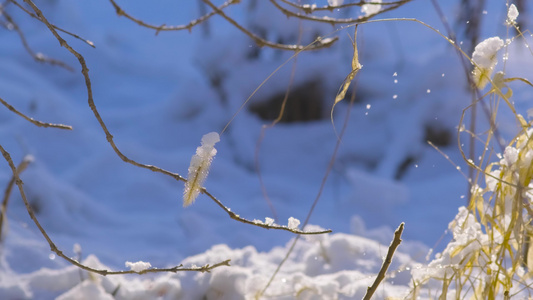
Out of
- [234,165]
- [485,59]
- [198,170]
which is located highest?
[234,165]

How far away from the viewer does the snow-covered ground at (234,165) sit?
1.22 meters

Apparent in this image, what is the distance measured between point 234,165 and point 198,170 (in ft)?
9.28

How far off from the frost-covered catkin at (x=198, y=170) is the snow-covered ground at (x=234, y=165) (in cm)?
45

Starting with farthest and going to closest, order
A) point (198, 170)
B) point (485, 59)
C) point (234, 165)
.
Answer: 1. point (234, 165)
2. point (485, 59)
3. point (198, 170)

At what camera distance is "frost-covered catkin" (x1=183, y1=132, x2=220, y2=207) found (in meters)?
0.54

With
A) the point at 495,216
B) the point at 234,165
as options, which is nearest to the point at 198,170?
the point at 495,216

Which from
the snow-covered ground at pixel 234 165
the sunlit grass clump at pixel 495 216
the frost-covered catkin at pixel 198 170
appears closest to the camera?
the frost-covered catkin at pixel 198 170

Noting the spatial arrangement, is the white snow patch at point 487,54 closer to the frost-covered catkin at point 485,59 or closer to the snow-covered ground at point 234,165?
the frost-covered catkin at point 485,59

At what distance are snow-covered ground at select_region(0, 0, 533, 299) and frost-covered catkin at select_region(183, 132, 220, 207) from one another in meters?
0.45

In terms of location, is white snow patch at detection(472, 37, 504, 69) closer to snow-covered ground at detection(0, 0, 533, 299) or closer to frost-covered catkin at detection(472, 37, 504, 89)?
frost-covered catkin at detection(472, 37, 504, 89)

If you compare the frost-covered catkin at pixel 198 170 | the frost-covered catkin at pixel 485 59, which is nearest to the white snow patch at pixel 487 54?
the frost-covered catkin at pixel 485 59

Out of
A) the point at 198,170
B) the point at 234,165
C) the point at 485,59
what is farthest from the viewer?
the point at 234,165

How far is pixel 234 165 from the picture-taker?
133 inches

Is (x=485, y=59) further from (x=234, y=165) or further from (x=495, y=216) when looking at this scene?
(x=234, y=165)
